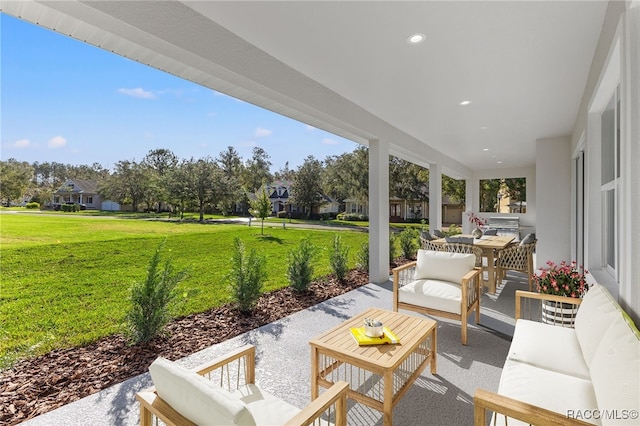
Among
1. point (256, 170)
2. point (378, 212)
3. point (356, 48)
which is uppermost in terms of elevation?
point (356, 48)

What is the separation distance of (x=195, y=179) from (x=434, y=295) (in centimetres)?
592

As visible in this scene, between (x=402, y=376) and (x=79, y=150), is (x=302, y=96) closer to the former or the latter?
(x=79, y=150)

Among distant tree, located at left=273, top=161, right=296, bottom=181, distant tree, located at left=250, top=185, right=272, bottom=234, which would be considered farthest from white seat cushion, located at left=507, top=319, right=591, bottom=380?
distant tree, located at left=273, top=161, right=296, bottom=181

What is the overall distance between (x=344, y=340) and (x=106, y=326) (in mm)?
2849

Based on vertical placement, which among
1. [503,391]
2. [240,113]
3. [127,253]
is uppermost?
[240,113]

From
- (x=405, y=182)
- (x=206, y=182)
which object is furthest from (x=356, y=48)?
(x=405, y=182)

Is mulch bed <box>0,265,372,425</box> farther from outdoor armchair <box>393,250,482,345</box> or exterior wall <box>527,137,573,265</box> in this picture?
Answer: exterior wall <box>527,137,573,265</box>

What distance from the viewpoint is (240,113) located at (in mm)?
7297

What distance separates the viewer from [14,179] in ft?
9.80

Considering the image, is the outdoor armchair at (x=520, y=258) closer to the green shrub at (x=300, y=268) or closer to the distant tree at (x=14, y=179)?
the green shrub at (x=300, y=268)

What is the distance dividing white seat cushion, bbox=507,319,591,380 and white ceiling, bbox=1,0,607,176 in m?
2.62

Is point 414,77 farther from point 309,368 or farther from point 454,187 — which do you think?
point 454,187

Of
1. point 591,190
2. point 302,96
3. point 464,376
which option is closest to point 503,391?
point 464,376

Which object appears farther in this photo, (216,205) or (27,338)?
(216,205)
